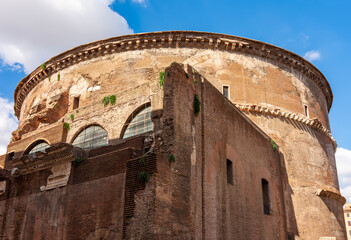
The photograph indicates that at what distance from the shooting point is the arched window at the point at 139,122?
9273 millimetres

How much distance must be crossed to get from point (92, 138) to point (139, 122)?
1.81 meters

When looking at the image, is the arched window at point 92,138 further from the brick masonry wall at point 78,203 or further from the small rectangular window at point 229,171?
the small rectangular window at point 229,171

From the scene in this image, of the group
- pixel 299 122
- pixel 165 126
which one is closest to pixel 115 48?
pixel 299 122

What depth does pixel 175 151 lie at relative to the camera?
779cm

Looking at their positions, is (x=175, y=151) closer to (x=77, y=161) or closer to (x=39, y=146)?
(x=77, y=161)

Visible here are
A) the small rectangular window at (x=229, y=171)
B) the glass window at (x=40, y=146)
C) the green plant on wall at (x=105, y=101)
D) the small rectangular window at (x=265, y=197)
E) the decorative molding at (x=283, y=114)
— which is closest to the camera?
the small rectangular window at (x=229, y=171)

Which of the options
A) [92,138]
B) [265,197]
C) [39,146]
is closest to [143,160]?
[92,138]

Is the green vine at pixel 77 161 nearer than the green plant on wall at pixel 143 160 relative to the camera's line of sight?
No

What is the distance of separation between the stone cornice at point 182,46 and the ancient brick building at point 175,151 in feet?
0.16

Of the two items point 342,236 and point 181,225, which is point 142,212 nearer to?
point 181,225

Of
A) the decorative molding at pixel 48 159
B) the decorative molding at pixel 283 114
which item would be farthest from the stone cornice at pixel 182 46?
the decorative molding at pixel 48 159

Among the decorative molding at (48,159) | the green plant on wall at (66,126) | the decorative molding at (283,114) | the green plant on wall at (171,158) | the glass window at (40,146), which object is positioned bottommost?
the green plant on wall at (171,158)

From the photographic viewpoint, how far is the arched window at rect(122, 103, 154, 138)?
927cm

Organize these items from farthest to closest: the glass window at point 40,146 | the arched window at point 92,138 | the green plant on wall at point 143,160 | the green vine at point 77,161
Answer: the glass window at point 40,146 → the arched window at point 92,138 → the green vine at point 77,161 → the green plant on wall at point 143,160
